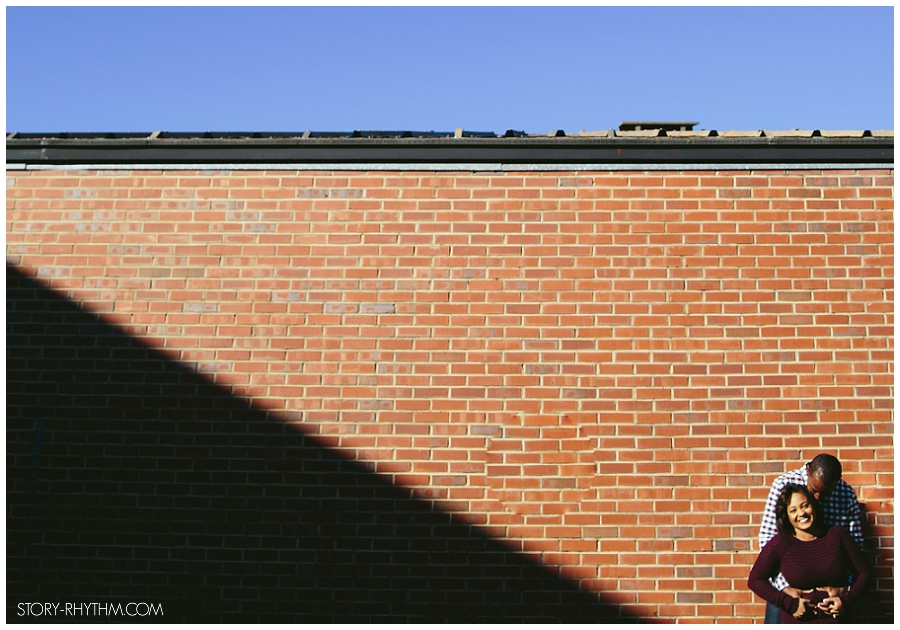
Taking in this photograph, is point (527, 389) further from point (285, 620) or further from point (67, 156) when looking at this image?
point (67, 156)

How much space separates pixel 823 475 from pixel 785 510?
30 centimetres

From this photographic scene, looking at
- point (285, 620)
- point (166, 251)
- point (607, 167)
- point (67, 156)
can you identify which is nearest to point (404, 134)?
point (607, 167)

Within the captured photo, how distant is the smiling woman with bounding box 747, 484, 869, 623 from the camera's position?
4.05 meters

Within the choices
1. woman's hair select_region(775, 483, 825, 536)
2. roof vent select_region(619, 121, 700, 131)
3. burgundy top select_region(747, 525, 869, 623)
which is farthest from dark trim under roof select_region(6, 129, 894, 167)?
burgundy top select_region(747, 525, 869, 623)

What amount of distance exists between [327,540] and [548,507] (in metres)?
1.35

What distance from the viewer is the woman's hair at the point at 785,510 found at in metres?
4.19

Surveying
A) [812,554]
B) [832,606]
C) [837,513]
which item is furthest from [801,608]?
[837,513]

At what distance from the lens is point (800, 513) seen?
417 cm

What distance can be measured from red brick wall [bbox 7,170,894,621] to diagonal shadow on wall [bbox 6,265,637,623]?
9cm

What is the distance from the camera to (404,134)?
551cm

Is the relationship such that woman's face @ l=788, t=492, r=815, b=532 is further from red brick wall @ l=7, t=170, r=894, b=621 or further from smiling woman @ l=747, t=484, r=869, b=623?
red brick wall @ l=7, t=170, r=894, b=621

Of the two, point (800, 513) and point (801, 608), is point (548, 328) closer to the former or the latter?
point (800, 513)

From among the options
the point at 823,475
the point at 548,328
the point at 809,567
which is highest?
the point at 548,328

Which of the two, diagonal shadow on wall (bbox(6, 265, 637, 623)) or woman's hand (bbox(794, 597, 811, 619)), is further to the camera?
diagonal shadow on wall (bbox(6, 265, 637, 623))
